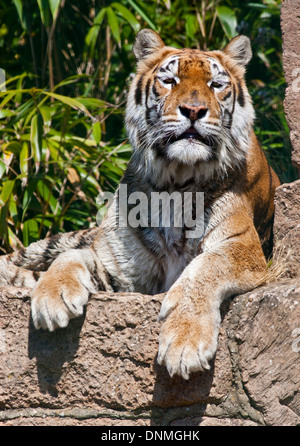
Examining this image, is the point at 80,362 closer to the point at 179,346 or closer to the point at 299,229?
the point at 179,346

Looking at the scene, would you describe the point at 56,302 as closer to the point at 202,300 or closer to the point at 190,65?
the point at 202,300

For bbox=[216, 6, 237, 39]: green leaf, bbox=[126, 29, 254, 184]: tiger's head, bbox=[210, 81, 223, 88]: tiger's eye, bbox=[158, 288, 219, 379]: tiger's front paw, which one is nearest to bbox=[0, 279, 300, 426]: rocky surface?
bbox=[158, 288, 219, 379]: tiger's front paw

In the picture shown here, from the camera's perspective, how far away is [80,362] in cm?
235

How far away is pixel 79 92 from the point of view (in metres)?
5.03

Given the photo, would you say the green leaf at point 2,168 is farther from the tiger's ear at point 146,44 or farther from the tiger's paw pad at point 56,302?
the tiger's paw pad at point 56,302

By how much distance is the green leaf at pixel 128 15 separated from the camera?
4.37 m

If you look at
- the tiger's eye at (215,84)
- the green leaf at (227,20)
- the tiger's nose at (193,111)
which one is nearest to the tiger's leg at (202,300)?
the tiger's nose at (193,111)

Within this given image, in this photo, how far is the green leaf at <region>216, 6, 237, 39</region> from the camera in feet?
14.9

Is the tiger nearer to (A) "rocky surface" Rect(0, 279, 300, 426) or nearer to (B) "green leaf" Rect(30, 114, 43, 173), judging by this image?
(A) "rocky surface" Rect(0, 279, 300, 426)

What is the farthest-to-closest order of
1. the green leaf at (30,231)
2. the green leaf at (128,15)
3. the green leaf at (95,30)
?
the green leaf at (95,30), the green leaf at (128,15), the green leaf at (30,231)

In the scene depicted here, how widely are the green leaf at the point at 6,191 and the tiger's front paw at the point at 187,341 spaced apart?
1789 mm

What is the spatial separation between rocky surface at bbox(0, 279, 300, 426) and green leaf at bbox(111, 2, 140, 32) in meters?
2.47

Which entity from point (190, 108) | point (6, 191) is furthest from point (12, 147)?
point (190, 108)

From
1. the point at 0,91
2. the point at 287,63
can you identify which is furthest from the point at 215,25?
the point at 287,63
